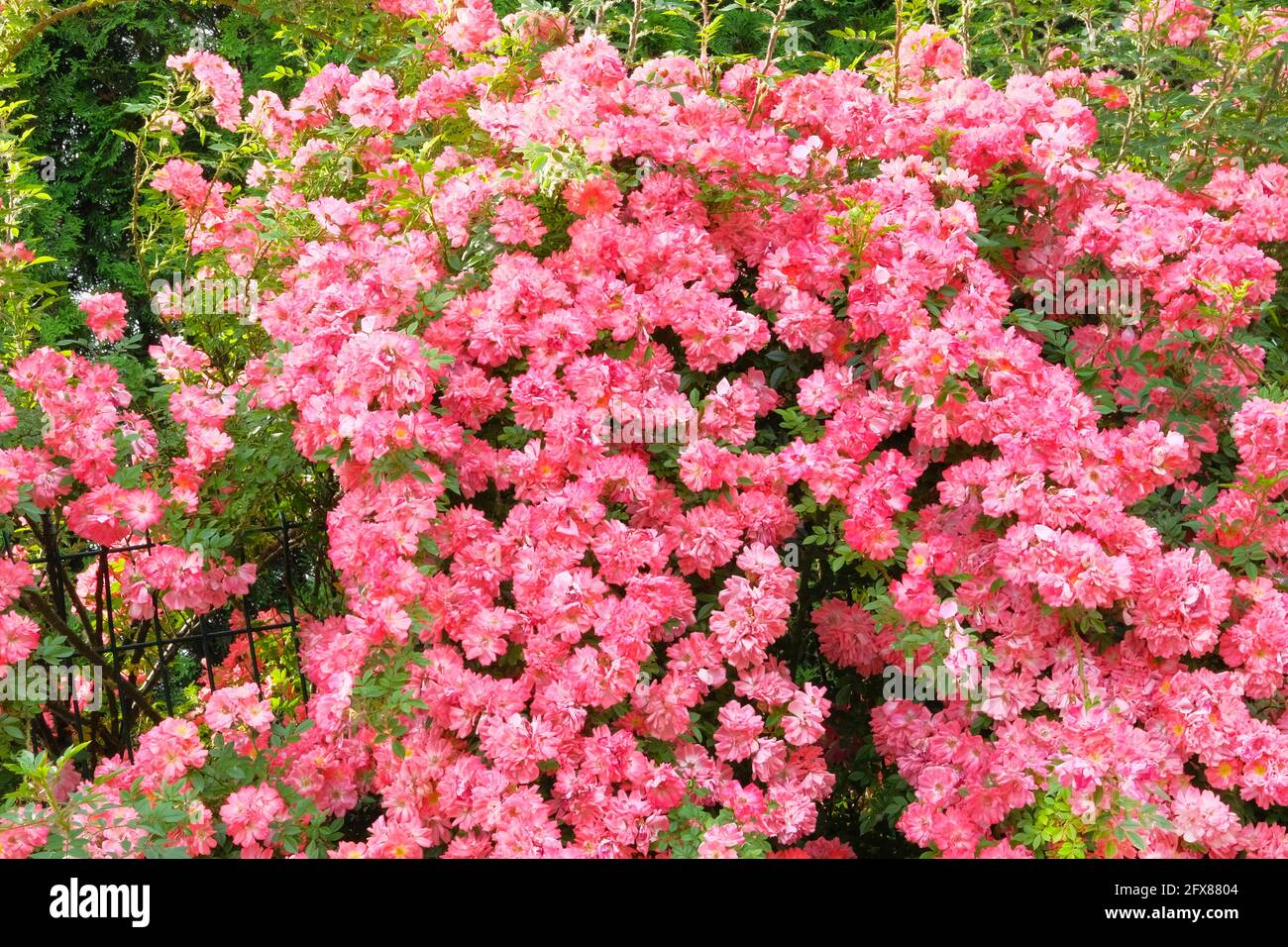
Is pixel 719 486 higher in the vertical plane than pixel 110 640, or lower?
higher

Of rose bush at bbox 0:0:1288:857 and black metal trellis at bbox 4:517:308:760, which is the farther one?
black metal trellis at bbox 4:517:308:760

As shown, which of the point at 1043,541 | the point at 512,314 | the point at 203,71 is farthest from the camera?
the point at 203,71

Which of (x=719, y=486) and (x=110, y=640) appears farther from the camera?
(x=110, y=640)

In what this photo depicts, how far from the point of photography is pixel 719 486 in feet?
7.73

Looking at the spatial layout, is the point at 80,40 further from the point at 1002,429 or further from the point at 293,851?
the point at 1002,429

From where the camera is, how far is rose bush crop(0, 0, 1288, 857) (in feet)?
7.07

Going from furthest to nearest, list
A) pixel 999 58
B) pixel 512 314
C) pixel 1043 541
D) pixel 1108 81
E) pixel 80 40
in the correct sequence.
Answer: pixel 80 40 → pixel 999 58 → pixel 1108 81 → pixel 512 314 → pixel 1043 541

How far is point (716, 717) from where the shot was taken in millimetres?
2377

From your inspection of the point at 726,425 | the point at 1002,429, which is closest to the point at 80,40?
the point at 726,425

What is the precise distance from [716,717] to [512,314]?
0.91 m

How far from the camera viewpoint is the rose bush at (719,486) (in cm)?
216

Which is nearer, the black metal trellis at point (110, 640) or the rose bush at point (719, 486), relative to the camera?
the rose bush at point (719, 486)

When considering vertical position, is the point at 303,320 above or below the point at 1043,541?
above

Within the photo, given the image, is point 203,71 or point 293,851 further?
point 203,71
